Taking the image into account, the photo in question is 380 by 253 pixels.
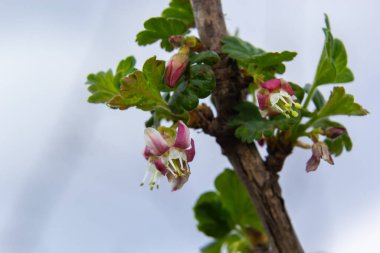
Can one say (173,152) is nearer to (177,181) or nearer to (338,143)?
(177,181)

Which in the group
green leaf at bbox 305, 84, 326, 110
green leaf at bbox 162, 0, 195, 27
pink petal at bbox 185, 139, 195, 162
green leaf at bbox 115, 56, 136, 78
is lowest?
pink petal at bbox 185, 139, 195, 162

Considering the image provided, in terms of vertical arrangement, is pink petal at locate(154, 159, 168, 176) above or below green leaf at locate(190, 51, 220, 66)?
below

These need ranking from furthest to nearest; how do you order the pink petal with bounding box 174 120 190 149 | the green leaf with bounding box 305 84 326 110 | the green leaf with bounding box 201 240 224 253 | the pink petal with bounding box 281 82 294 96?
1. the green leaf with bounding box 201 240 224 253
2. the green leaf with bounding box 305 84 326 110
3. the pink petal with bounding box 281 82 294 96
4. the pink petal with bounding box 174 120 190 149

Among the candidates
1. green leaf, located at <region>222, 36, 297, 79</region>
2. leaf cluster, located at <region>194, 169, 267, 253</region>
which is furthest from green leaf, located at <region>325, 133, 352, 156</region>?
leaf cluster, located at <region>194, 169, 267, 253</region>

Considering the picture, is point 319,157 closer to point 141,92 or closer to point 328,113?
point 328,113

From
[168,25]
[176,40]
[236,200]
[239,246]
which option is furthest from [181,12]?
[239,246]

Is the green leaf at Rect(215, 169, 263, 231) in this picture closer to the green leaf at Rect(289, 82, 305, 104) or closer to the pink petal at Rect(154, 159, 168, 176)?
the green leaf at Rect(289, 82, 305, 104)

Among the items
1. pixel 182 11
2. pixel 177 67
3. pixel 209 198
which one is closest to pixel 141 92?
pixel 177 67
